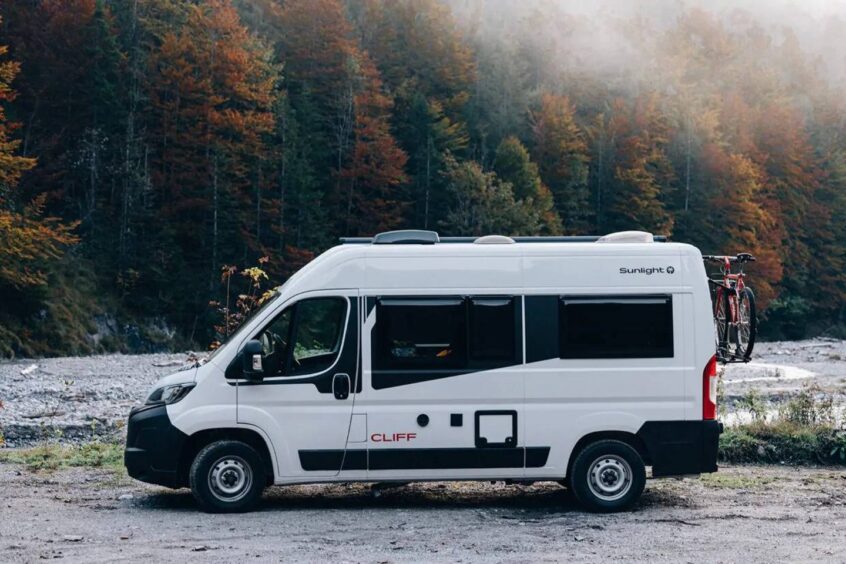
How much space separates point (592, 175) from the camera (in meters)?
71.2

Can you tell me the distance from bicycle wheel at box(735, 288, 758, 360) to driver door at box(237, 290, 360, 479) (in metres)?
4.23

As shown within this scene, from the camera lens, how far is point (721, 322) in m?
12.7

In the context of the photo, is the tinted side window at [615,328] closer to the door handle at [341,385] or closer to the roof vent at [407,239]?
the roof vent at [407,239]

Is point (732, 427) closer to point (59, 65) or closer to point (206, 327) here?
point (206, 327)

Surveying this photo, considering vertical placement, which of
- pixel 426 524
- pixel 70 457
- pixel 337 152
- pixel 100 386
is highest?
pixel 337 152

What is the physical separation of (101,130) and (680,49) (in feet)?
193

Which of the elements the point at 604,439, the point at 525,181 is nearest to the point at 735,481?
the point at 604,439

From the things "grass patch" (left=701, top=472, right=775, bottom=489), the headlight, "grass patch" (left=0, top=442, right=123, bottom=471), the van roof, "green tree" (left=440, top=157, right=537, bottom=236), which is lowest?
→ "grass patch" (left=701, top=472, right=775, bottom=489)

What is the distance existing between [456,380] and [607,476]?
180 cm

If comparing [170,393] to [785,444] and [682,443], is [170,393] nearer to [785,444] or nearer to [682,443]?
[682,443]

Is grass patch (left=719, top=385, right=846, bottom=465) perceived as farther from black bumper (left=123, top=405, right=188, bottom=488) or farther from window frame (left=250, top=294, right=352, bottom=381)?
black bumper (left=123, top=405, right=188, bottom=488)

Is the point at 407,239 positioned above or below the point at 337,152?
below

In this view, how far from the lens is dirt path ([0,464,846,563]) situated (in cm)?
929

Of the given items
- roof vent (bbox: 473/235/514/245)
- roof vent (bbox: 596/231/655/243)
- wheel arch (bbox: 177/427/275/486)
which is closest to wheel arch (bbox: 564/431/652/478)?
roof vent (bbox: 596/231/655/243)
